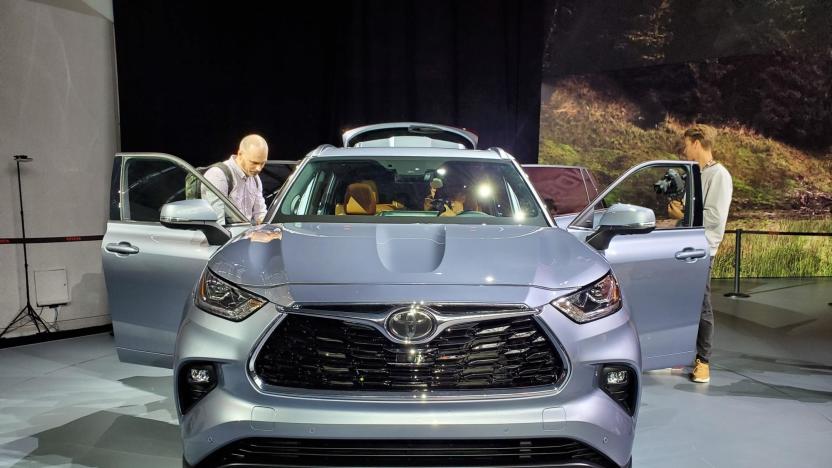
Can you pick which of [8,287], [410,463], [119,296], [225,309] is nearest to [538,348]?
[410,463]

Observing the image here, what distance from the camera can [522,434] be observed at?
5.65 feet

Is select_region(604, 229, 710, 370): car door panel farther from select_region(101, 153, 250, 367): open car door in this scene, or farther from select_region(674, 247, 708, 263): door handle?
select_region(101, 153, 250, 367): open car door

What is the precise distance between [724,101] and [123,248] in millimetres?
9109

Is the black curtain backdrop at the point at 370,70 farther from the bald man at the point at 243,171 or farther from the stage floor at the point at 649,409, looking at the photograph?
the stage floor at the point at 649,409

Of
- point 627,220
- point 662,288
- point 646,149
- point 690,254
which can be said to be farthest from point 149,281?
point 646,149

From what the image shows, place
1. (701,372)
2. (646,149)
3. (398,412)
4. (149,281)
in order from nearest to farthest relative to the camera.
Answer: (398,412)
(149,281)
(701,372)
(646,149)

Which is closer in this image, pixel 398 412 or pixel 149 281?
pixel 398 412

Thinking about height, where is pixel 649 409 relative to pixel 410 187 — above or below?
below

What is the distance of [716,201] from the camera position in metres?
4.26

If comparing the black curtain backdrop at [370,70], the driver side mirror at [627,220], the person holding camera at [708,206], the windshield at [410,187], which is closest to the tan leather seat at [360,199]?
the windshield at [410,187]

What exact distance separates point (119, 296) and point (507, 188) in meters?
1.93

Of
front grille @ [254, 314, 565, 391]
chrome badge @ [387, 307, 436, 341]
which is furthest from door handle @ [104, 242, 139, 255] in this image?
chrome badge @ [387, 307, 436, 341]

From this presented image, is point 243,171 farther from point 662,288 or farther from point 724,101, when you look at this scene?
point 724,101

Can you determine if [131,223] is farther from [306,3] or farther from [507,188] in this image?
[306,3]
